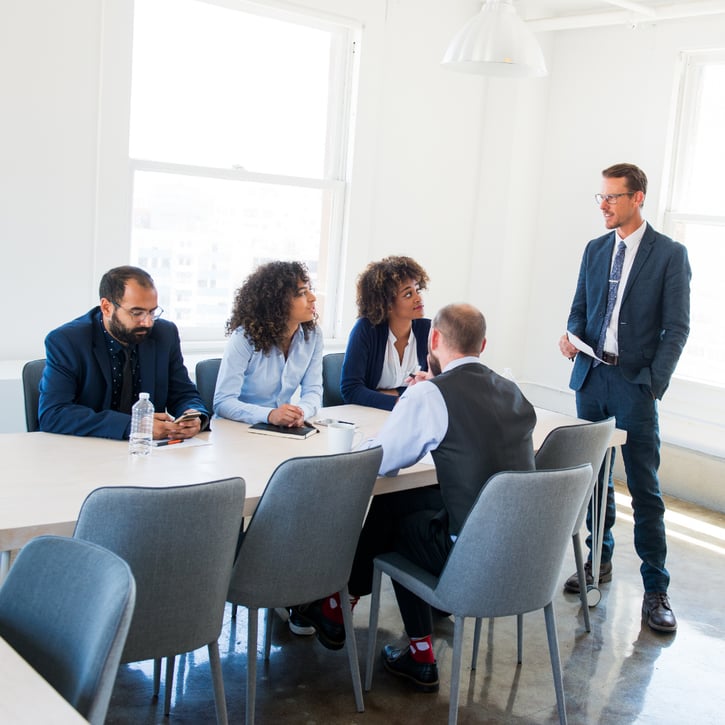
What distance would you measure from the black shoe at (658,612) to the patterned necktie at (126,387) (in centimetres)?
230

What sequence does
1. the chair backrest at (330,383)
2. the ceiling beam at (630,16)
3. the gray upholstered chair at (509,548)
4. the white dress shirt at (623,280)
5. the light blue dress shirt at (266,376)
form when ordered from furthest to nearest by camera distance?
1. the ceiling beam at (630,16)
2. the chair backrest at (330,383)
3. the white dress shirt at (623,280)
4. the light blue dress shirt at (266,376)
5. the gray upholstered chair at (509,548)

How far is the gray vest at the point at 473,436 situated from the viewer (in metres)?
2.71

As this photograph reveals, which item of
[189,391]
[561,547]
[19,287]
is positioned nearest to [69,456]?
[189,391]

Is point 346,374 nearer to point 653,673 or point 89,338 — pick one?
point 89,338

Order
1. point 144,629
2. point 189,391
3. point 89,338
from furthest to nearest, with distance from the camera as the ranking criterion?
point 189,391, point 89,338, point 144,629

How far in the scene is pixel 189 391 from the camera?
11.5ft

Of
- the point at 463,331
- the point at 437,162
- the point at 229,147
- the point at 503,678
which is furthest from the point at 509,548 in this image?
the point at 437,162

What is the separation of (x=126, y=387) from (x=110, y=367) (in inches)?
3.8

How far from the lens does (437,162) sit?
6055 millimetres

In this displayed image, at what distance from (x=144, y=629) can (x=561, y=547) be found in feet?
4.08

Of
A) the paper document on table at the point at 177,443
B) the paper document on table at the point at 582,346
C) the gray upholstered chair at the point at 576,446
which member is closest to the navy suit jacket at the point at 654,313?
the paper document on table at the point at 582,346

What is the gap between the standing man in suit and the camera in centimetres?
382

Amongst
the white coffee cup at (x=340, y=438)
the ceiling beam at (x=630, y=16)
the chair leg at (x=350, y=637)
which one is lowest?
the chair leg at (x=350, y=637)

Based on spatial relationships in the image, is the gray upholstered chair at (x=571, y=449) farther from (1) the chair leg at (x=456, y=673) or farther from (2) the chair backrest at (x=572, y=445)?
(1) the chair leg at (x=456, y=673)
